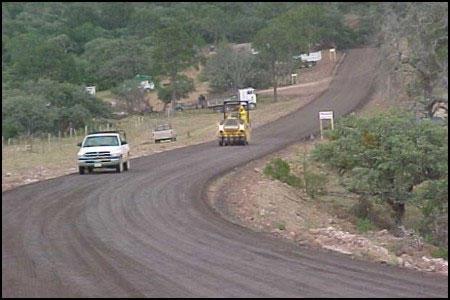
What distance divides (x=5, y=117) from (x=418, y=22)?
21.9 meters

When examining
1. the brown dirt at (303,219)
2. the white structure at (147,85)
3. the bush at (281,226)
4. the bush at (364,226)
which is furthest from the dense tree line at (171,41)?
the bush at (281,226)

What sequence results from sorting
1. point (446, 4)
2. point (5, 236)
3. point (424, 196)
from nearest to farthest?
point (5, 236), point (424, 196), point (446, 4)

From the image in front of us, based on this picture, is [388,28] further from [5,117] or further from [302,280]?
[302,280]

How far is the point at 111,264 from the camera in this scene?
14773 mm

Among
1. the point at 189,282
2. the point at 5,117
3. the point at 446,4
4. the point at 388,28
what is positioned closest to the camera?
the point at 189,282

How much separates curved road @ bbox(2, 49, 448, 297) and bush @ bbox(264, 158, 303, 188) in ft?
18.9

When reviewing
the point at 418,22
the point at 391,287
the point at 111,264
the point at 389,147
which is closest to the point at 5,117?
the point at 389,147

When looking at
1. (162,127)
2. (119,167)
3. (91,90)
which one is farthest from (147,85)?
(119,167)

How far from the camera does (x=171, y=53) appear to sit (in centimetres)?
Answer: 7150

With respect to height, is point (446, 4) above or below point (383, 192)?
above

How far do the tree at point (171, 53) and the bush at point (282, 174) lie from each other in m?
35.1

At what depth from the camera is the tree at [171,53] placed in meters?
69.9

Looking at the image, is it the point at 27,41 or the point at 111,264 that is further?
the point at 27,41

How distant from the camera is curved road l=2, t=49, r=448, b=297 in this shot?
1298cm
